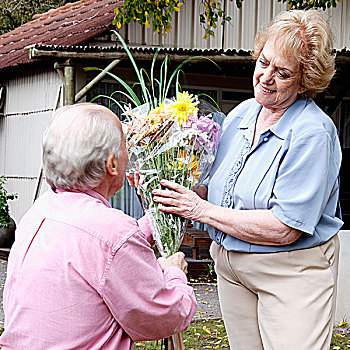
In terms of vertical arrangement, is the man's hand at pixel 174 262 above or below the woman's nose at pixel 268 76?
below

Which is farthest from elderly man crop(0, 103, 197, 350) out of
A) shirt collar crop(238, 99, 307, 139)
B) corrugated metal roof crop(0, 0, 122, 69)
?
corrugated metal roof crop(0, 0, 122, 69)

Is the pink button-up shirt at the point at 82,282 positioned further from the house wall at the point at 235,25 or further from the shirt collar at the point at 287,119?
the house wall at the point at 235,25

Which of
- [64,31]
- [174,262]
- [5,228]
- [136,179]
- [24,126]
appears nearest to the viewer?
[174,262]

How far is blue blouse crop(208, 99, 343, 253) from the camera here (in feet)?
9.35

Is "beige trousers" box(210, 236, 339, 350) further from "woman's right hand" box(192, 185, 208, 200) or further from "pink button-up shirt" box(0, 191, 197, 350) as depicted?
"pink button-up shirt" box(0, 191, 197, 350)

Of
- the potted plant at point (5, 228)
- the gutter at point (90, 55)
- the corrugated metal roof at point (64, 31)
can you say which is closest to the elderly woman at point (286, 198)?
the gutter at point (90, 55)

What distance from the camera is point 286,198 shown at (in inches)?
113

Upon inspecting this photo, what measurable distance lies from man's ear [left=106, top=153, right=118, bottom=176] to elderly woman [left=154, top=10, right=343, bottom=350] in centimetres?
58

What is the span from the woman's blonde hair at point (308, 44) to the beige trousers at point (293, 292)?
0.68 metres

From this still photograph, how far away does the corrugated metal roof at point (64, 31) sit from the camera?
11164 millimetres

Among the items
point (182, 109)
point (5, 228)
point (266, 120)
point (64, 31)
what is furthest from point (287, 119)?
point (64, 31)

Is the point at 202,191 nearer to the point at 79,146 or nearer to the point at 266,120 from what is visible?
the point at 266,120

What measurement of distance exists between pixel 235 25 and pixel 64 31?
291 cm

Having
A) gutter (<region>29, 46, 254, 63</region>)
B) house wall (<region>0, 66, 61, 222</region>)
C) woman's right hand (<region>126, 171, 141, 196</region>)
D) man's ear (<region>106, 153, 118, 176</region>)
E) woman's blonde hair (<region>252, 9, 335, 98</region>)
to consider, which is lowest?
house wall (<region>0, 66, 61, 222</region>)
